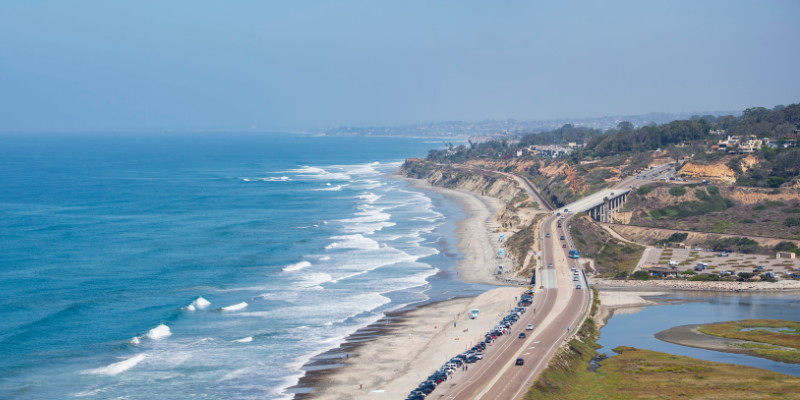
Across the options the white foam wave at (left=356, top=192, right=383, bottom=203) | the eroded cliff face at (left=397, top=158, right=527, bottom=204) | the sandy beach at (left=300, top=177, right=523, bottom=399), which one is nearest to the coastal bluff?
the eroded cliff face at (left=397, top=158, right=527, bottom=204)

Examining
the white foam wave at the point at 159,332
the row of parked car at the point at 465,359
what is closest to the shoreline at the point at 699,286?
the row of parked car at the point at 465,359

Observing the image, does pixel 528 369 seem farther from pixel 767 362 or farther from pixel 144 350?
pixel 144 350

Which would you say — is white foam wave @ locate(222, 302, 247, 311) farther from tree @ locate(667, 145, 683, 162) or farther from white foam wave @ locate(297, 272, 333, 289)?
tree @ locate(667, 145, 683, 162)

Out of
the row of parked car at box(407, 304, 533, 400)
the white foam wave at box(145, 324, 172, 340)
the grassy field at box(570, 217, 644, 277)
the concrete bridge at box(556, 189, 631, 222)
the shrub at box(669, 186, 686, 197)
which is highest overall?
the shrub at box(669, 186, 686, 197)

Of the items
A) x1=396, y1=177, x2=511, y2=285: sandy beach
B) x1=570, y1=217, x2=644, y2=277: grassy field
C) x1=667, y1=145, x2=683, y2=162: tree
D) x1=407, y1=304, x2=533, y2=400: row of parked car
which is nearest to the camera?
x1=407, y1=304, x2=533, y2=400: row of parked car

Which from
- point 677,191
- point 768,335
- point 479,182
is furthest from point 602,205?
point 479,182

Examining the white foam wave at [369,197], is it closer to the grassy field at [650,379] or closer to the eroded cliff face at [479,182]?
the eroded cliff face at [479,182]

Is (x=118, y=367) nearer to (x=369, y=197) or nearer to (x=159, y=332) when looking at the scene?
(x=159, y=332)
